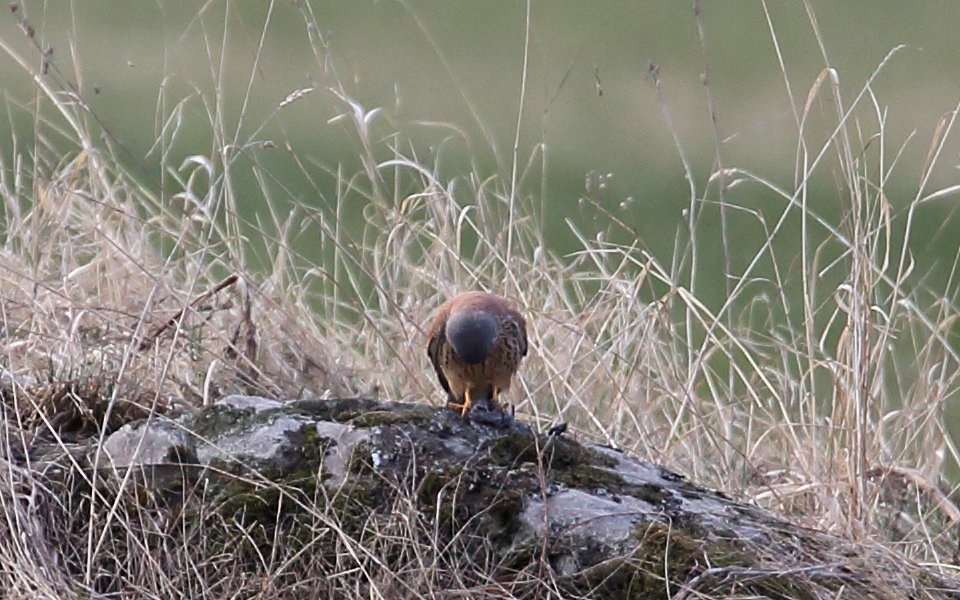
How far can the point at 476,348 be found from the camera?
3424 millimetres

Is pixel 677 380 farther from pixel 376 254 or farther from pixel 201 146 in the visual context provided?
pixel 201 146

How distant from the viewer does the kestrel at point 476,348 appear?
346 cm

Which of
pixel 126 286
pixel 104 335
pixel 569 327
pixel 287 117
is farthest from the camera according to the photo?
pixel 287 117

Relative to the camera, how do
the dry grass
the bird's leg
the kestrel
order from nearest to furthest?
the dry grass
the kestrel
the bird's leg

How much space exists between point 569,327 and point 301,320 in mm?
804

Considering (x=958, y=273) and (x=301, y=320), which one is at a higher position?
(x=301, y=320)

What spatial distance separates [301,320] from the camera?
13.9 ft

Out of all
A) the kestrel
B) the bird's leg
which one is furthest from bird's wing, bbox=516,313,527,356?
the bird's leg

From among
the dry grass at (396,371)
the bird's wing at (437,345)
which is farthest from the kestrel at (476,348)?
the dry grass at (396,371)

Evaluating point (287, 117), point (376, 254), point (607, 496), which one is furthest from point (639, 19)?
point (607, 496)

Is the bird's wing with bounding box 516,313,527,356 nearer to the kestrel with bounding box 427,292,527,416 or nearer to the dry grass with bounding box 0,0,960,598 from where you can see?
the kestrel with bounding box 427,292,527,416

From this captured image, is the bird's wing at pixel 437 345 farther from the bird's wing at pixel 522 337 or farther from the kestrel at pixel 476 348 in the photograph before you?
the bird's wing at pixel 522 337

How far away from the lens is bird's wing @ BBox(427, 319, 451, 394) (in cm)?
364

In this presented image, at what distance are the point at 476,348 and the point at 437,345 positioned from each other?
0.26 metres
